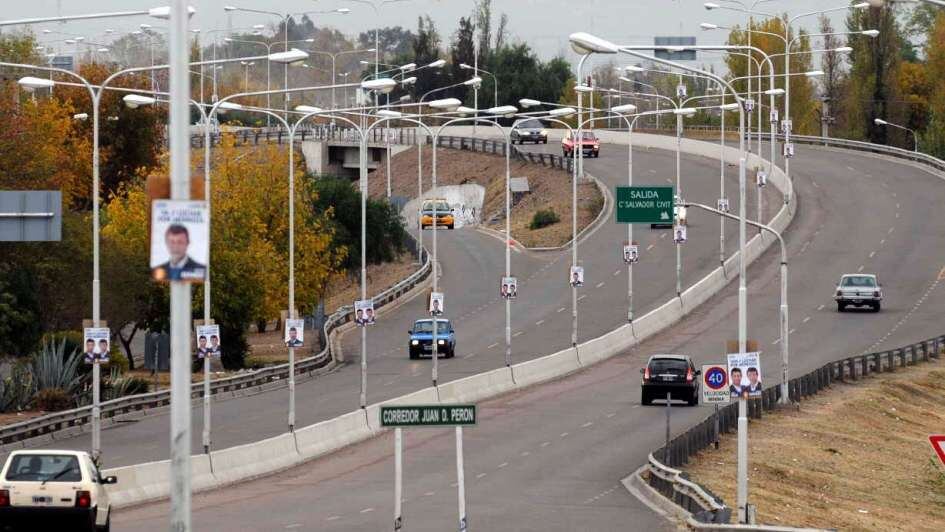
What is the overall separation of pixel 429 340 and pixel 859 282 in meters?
18.6

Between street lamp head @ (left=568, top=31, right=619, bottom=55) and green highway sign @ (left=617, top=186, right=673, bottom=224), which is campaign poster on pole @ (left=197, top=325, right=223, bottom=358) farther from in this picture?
green highway sign @ (left=617, top=186, right=673, bottom=224)

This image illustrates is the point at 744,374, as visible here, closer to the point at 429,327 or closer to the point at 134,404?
the point at 134,404

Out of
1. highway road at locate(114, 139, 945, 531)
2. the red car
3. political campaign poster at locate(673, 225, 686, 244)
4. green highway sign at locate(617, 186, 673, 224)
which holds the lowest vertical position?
highway road at locate(114, 139, 945, 531)

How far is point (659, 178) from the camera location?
4395 inches

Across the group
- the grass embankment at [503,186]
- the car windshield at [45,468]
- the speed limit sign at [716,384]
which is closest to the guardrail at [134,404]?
the speed limit sign at [716,384]

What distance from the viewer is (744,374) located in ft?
114

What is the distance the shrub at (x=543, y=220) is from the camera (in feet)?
360

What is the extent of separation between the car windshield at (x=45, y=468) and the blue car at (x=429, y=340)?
141 ft

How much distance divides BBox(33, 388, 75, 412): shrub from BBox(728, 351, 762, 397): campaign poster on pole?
29.6 metres

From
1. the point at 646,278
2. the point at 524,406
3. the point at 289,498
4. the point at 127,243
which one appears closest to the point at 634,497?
the point at 289,498

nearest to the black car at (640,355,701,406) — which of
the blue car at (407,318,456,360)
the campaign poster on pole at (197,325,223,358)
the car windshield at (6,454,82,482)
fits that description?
the campaign poster on pole at (197,325,223,358)

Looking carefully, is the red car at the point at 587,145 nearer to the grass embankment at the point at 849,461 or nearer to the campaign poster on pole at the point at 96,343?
the grass embankment at the point at 849,461

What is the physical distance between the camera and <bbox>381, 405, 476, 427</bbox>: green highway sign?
2694 cm

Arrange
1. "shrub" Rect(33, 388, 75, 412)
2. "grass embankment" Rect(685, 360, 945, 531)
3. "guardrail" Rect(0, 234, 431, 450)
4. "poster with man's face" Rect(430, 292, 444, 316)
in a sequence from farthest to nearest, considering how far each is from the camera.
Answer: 1. "poster with man's face" Rect(430, 292, 444, 316)
2. "shrub" Rect(33, 388, 75, 412)
3. "guardrail" Rect(0, 234, 431, 450)
4. "grass embankment" Rect(685, 360, 945, 531)
